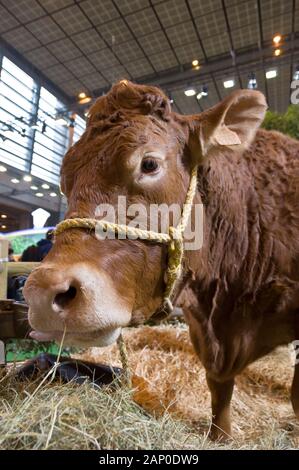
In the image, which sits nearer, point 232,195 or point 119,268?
point 119,268

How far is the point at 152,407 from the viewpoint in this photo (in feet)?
7.79

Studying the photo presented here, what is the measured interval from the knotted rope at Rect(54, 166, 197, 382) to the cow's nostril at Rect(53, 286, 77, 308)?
0.25 meters

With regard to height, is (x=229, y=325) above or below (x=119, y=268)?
below

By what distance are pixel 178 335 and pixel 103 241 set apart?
365 cm

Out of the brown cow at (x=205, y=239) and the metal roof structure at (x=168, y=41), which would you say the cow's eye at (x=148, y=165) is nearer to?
the brown cow at (x=205, y=239)

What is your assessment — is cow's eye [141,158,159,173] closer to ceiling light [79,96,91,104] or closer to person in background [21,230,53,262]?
person in background [21,230,53,262]

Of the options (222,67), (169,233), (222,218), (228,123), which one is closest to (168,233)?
(169,233)

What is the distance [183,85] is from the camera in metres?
8.87

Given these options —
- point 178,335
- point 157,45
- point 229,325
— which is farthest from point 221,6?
point 229,325

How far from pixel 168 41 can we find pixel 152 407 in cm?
800

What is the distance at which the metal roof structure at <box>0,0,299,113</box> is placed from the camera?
669 centimetres

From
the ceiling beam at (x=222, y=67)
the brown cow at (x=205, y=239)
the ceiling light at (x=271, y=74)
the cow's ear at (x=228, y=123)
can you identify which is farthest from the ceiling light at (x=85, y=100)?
the ceiling light at (x=271, y=74)

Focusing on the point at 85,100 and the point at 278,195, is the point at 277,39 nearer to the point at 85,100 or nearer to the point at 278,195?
the point at 85,100
